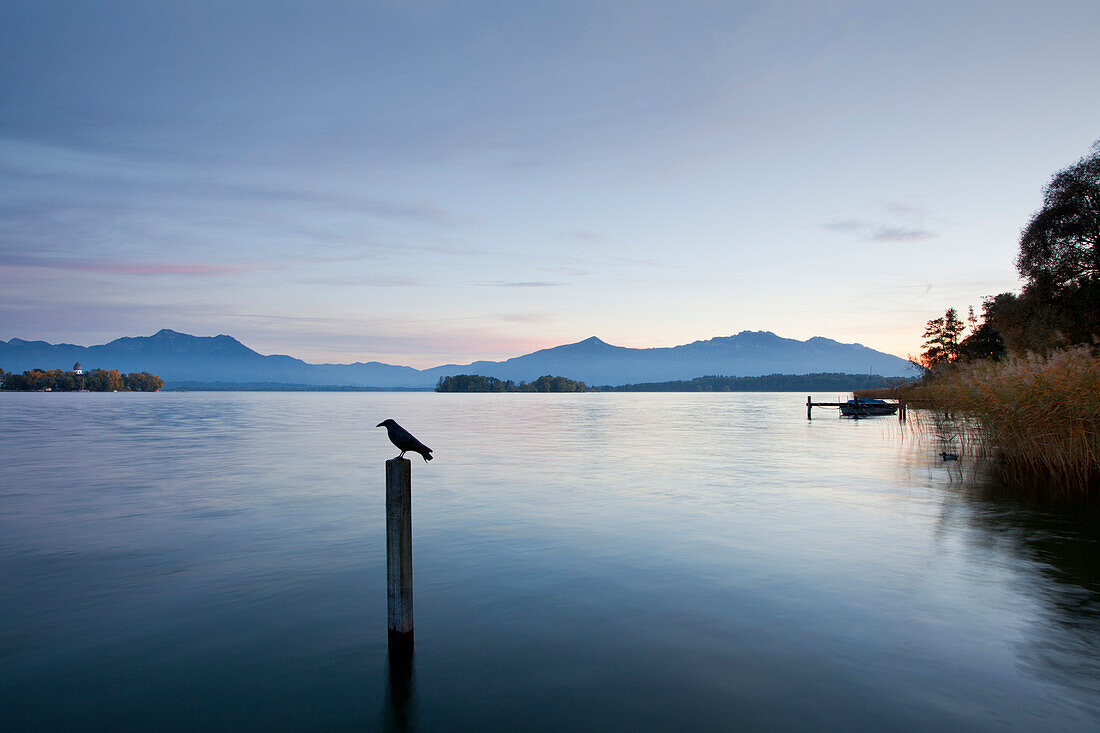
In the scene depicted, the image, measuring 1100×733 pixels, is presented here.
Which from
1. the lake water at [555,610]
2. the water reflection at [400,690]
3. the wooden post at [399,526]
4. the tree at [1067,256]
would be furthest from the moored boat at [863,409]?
the wooden post at [399,526]

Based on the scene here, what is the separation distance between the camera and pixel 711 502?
22.0 m

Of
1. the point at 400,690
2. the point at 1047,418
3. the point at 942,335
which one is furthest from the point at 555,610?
the point at 942,335

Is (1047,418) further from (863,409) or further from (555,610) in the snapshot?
(863,409)

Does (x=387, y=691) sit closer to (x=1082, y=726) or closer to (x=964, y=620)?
(x=1082, y=726)

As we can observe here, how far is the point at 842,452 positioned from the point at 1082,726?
3371 cm

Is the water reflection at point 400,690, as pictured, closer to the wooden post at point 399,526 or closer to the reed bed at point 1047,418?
the wooden post at point 399,526

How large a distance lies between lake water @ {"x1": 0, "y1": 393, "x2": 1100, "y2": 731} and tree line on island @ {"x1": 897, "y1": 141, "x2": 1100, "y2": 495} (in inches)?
112

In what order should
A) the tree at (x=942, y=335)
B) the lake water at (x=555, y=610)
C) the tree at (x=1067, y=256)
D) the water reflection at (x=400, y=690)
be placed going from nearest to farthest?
the water reflection at (x=400, y=690), the lake water at (x=555, y=610), the tree at (x=1067, y=256), the tree at (x=942, y=335)

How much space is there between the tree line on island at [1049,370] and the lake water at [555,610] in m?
2.86

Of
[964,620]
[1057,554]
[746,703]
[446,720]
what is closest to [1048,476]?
[1057,554]

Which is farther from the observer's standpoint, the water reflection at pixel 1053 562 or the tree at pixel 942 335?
the tree at pixel 942 335

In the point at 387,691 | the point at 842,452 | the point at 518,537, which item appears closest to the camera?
the point at 387,691

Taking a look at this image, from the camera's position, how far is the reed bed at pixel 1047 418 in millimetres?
21500

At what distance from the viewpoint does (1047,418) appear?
73.4 ft
